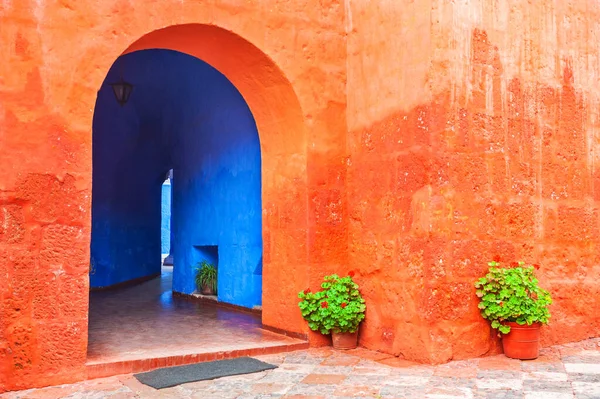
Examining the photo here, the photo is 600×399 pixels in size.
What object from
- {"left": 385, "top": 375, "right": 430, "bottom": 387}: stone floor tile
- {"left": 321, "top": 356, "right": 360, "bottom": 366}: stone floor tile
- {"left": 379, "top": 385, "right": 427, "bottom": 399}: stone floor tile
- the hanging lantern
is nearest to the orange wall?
{"left": 321, "top": 356, "right": 360, "bottom": 366}: stone floor tile

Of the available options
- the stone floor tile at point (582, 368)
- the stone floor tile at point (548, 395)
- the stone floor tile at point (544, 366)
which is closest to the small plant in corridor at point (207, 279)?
the stone floor tile at point (544, 366)

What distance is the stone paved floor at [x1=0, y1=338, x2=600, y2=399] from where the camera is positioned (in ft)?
13.6

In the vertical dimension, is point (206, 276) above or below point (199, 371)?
above

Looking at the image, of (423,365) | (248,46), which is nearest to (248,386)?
(423,365)

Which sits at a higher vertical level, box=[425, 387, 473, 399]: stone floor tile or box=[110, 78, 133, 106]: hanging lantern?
box=[110, 78, 133, 106]: hanging lantern

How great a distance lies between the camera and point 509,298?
16.5ft

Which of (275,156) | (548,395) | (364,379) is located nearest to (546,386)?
(548,395)

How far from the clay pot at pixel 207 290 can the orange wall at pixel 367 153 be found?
2350 mm

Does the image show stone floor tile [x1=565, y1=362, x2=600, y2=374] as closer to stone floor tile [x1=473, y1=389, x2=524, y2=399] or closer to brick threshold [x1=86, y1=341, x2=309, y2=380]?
stone floor tile [x1=473, y1=389, x2=524, y2=399]

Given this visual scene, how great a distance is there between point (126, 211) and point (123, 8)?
6505mm

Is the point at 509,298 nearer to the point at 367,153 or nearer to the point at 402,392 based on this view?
the point at 402,392

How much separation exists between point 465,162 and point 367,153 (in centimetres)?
93

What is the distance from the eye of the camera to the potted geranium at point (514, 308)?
16.5ft

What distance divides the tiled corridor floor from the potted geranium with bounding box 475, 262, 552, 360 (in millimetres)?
1716
